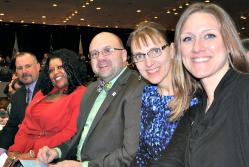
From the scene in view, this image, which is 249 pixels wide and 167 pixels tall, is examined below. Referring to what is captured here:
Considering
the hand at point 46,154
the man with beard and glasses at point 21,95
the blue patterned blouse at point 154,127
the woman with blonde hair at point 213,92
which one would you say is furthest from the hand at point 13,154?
the woman with blonde hair at point 213,92

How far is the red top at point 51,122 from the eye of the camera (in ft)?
10.2

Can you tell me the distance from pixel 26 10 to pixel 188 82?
17.2 meters

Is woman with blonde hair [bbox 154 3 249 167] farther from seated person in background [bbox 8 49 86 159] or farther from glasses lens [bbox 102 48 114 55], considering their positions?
seated person in background [bbox 8 49 86 159]

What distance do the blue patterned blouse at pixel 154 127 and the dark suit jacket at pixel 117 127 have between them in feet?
0.28

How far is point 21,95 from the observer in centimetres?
405

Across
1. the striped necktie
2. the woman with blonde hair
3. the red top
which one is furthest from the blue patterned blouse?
the striped necktie

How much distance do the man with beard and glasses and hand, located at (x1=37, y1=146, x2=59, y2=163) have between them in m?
1.05

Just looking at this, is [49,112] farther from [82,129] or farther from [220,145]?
[220,145]

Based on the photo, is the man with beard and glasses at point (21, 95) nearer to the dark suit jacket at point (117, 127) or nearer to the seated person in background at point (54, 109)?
the seated person in background at point (54, 109)

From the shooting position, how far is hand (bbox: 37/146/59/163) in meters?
2.64

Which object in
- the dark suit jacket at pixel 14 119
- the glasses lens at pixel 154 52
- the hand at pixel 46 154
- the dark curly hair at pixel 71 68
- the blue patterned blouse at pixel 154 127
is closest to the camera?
the blue patterned blouse at pixel 154 127

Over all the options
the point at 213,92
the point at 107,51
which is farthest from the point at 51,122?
the point at 213,92

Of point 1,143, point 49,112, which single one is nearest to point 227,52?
point 49,112

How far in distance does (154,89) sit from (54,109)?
110 centimetres
